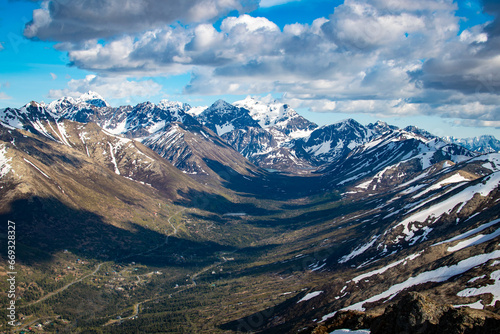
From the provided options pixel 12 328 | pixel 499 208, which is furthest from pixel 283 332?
pixel 12 328

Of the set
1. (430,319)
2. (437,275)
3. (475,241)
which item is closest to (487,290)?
(437,275)

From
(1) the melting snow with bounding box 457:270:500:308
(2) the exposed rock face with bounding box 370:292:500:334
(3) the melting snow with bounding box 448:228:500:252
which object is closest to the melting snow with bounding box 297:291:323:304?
(3) the melting snow with bounding box 448:228:500:252

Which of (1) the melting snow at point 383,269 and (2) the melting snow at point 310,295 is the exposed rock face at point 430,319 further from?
(2) the melting snow at point 310,295

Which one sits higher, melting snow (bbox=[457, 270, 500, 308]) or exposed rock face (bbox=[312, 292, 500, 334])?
exposed rock face (bbox=[312, 292, 500, 334])

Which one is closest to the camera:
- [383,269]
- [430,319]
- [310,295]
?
[430,319]

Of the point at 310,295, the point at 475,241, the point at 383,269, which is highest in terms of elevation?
the point at 475,241

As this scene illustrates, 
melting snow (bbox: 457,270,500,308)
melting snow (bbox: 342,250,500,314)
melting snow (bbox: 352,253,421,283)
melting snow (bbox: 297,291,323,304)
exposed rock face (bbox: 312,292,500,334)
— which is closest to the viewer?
exposed rock face (bbox: 312,292,500,334)

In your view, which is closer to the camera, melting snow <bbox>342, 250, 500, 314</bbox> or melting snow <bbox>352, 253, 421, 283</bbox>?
melting snow <bbox>342, 250, 500, 314</bbox>

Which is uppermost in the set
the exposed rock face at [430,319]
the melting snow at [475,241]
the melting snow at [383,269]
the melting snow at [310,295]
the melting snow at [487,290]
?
the exposed rock face at [430,319]

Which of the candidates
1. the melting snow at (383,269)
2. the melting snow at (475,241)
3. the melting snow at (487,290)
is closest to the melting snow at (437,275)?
the melting snow at (487,290)

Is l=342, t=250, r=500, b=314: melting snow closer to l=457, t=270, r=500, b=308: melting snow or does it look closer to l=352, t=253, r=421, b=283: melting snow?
l=457, t=270, r=500, b=308: melting snow

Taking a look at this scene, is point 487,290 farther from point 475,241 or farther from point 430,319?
point 430,319

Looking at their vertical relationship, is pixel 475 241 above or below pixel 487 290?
below

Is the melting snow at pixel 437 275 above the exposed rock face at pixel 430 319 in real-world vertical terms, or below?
below
